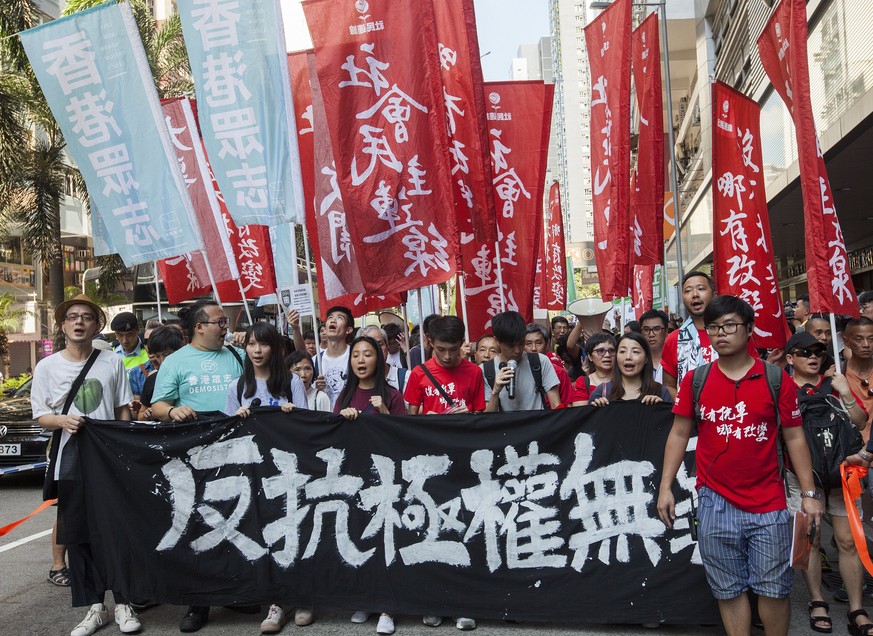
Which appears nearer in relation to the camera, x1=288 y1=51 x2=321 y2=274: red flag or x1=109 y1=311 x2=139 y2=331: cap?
x1=109 y1=311 x2=139 y2=331: cap

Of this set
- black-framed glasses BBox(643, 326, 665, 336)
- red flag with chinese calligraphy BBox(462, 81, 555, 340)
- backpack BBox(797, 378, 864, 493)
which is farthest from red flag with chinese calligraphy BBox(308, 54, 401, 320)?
backpack BBox(797, 378, 864, 493)

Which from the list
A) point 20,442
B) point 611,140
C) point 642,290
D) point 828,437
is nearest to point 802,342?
point 828,437

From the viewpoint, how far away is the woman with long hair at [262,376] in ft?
17.2

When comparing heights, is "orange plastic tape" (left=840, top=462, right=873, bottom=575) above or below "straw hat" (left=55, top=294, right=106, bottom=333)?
below

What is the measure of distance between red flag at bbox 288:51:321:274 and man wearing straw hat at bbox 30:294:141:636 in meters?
3.15

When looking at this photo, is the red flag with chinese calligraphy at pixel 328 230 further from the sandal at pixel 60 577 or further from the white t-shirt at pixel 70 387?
the sandal at pixel 60 577

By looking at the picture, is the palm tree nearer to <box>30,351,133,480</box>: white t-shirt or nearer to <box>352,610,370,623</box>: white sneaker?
<box>30,351,133,480</box>: white t-shirt

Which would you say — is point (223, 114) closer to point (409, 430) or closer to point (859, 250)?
point (409, 430)

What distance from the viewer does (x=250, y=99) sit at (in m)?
6.52

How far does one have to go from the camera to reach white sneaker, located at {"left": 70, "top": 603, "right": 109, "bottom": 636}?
15.6 feet

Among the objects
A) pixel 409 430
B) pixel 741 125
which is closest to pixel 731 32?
pixel 741 125

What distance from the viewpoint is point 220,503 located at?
16.6 feet

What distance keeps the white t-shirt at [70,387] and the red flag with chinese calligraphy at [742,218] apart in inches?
189

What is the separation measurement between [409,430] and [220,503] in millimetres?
1223
